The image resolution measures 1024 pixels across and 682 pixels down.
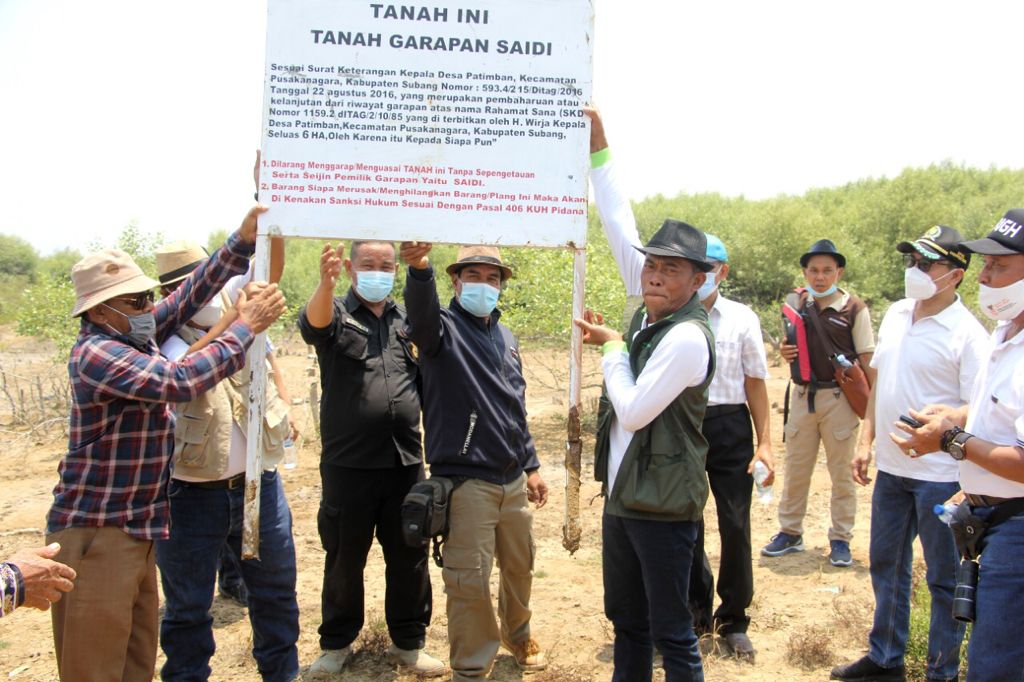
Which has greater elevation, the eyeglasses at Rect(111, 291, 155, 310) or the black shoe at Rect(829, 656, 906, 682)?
the eyeglasses at Rect(111, 291, 155, 310)

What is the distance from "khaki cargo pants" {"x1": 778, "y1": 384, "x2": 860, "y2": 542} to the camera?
6.19 m

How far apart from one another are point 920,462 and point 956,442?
97 cm

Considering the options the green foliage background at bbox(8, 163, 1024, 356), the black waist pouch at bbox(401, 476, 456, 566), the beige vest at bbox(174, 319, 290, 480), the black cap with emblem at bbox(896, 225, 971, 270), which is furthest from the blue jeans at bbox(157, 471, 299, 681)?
the green foliage background at bbox(8, 163, 1024, 356)

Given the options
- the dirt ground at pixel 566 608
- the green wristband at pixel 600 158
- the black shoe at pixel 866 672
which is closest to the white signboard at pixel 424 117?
the green wristband at pixel 600 158

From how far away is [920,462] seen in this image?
3.92m

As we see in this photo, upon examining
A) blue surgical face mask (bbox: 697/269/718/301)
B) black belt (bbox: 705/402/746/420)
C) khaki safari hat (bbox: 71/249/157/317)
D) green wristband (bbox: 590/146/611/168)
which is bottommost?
black belt (bbox: 705/402/746/420)

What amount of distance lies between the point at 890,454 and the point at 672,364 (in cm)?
160

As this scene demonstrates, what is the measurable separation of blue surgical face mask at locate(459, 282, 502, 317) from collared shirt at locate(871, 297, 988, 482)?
74.8 inches

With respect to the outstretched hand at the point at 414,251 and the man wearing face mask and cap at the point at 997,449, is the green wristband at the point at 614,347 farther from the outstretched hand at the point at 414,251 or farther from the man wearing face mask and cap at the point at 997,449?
the man wearing face mask and cap at the point at 997,449

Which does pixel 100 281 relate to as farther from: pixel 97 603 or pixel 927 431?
pixel 927 431

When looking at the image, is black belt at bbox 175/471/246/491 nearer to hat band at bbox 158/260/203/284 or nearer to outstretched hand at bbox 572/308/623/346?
hat band at bbox 158/260/203/284

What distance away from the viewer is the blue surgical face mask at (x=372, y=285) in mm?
→ 4336

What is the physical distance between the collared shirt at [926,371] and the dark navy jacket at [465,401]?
5.96 feet

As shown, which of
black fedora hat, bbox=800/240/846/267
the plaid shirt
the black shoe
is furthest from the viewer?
black fedora hat, bbox=800/240/846/267
